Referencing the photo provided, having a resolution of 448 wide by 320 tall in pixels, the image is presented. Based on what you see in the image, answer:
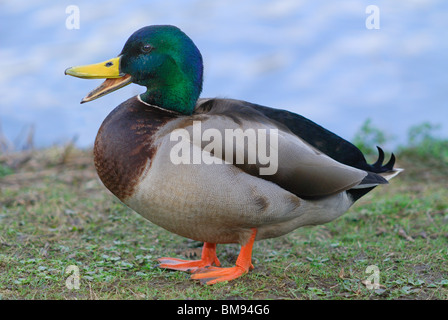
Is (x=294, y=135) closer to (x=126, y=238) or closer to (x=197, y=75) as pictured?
(x=197, y=75)

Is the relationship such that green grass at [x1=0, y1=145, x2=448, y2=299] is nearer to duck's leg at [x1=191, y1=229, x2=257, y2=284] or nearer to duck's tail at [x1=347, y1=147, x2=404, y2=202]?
duck's leg at [x1=191, y1=229, x2=257, y2=284]

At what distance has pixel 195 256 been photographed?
4.56 metres

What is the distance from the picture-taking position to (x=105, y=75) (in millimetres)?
3787

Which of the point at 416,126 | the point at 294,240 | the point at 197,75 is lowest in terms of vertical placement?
the point at 294,240

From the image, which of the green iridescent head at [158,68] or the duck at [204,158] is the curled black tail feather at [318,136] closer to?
the duck at [204,158]

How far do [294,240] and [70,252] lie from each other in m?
1.99

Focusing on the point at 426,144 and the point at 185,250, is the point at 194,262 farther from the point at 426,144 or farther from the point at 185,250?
the point at 426,144

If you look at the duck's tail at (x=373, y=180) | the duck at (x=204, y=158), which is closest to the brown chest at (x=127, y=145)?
the duck at (x=204, y=158)

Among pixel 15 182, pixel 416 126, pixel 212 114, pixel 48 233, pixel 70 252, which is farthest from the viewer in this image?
pixel 416 126

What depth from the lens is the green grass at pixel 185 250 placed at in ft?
11.7

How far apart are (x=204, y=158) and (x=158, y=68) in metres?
0.78

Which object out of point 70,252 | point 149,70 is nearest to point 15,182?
point 70,252

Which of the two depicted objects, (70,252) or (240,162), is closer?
(240,162)

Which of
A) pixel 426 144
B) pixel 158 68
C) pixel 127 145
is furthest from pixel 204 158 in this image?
pixel 426 144
